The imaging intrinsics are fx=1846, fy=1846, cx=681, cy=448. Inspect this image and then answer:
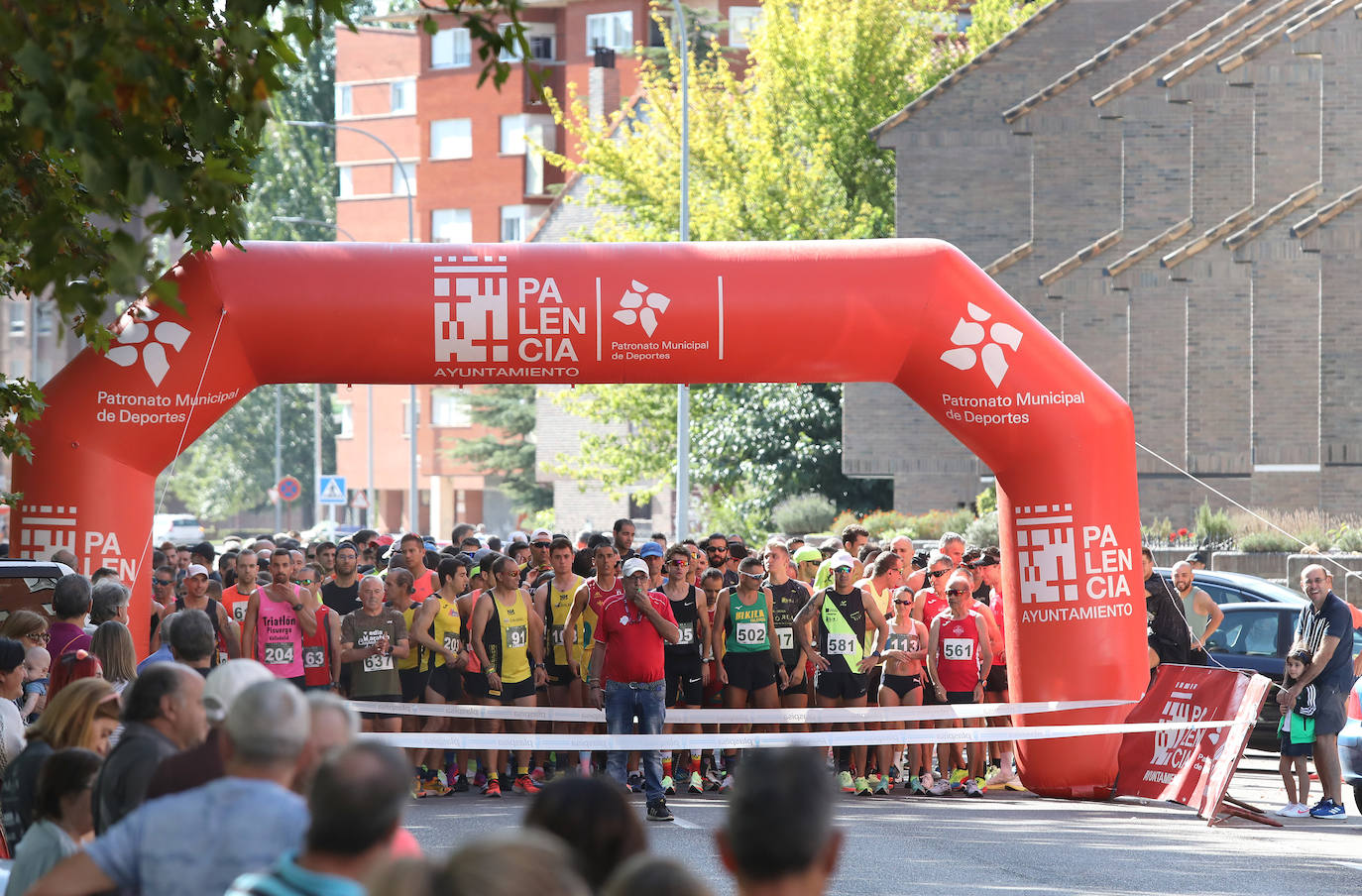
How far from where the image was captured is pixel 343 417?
77250mm

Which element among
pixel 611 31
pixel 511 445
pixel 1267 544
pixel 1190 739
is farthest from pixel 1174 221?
pixel 611 31

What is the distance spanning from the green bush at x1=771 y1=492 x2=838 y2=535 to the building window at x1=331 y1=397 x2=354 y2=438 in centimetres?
3771

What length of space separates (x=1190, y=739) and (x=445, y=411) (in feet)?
184

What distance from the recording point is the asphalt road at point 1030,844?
975 centimetres

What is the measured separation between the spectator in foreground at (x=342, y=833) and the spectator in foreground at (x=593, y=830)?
324mm

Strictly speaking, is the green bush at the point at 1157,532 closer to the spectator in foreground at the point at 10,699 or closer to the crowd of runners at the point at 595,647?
the crowd of runners at the point at 595,647

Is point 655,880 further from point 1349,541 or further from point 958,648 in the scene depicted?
point 1349,541

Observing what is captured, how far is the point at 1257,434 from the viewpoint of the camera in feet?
97.6

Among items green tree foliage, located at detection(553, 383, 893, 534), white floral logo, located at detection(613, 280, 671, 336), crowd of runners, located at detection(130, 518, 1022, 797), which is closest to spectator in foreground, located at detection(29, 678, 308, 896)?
white floral logo, located at detection(613, 280, 671, 336)

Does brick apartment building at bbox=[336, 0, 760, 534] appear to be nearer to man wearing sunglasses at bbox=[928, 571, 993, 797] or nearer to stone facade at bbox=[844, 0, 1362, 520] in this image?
stone facade at bbox=[844, 0, 1362, 520]

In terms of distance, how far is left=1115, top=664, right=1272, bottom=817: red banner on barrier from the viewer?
12133 millimetres

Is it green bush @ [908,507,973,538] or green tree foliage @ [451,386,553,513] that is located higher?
green tree foliage @ [451,386,553,513]

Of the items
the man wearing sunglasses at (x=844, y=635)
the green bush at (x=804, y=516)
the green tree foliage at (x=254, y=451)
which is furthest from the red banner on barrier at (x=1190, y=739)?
the green tree foliage at (x=254, y=451)

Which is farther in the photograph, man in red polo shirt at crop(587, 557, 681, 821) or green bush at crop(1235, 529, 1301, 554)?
green bush at crop(1235, 529, 1301, 554)
